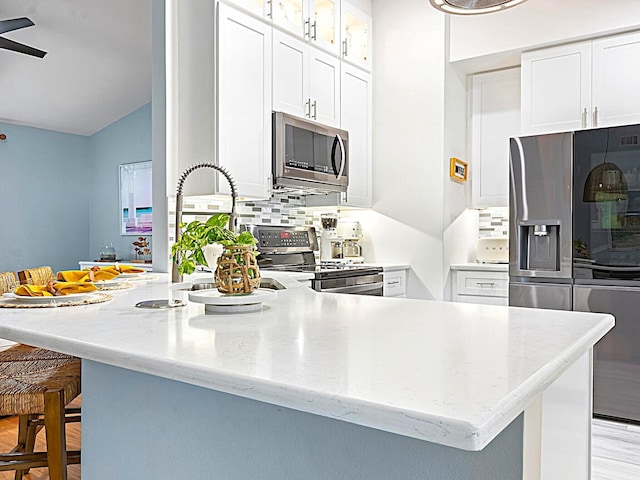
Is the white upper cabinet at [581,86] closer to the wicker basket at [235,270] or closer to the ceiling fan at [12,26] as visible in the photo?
the wicker basket at [235,270]

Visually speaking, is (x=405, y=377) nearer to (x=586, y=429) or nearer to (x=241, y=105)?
(x=586, y=429)

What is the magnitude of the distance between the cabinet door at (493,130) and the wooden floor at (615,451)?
1828mm

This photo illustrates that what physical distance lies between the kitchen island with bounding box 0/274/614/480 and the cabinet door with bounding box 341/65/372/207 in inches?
106

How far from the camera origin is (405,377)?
76cm

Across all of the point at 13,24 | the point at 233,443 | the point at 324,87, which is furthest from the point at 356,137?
the point at 233,443

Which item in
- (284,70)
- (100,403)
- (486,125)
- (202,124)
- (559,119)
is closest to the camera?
(100,403)

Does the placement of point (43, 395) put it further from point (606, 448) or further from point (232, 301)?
point (606, 448)

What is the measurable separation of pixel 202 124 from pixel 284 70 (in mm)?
741

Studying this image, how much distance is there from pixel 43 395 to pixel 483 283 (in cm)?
309

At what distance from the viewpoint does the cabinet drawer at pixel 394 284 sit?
386 centimetres

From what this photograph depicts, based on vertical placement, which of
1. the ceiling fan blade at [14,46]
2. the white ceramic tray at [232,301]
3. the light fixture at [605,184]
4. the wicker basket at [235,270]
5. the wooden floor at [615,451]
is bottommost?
the wooden floor at [615,451]

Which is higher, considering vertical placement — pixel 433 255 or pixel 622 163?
pixel 622 163

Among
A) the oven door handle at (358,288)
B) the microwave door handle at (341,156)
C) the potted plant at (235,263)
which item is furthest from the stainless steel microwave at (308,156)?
the potted plant at (235,263)

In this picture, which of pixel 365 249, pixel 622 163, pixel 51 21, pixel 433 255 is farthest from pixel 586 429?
pixel 51 21
